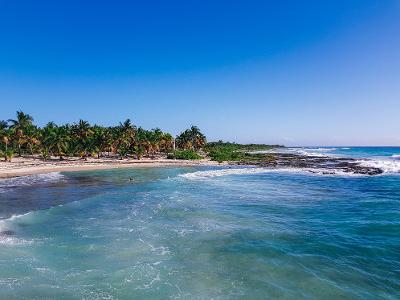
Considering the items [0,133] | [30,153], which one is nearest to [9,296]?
[0,133]

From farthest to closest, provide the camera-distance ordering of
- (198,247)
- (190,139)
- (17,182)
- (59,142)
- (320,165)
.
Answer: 1. (190,139)
2. (320,165)
3. (59,142)
4. (17,182)
5. (198,247)

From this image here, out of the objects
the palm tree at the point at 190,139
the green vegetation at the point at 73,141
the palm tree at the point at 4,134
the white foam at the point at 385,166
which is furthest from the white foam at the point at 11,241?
the palm tree at the point at 190,139

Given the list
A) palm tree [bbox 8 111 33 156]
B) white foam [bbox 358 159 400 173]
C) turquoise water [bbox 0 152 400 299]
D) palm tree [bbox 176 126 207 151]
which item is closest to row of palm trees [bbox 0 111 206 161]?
palm tree [bbox 8 111 33 156]

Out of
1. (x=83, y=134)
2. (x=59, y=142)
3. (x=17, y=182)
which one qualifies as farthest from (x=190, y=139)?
(x=17, y=182)

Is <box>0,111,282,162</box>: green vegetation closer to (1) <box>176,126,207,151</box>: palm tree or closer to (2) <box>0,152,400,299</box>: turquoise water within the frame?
(1) <box>176,126,207,151</box>: palm tree

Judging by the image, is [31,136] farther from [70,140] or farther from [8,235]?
[8,235]
